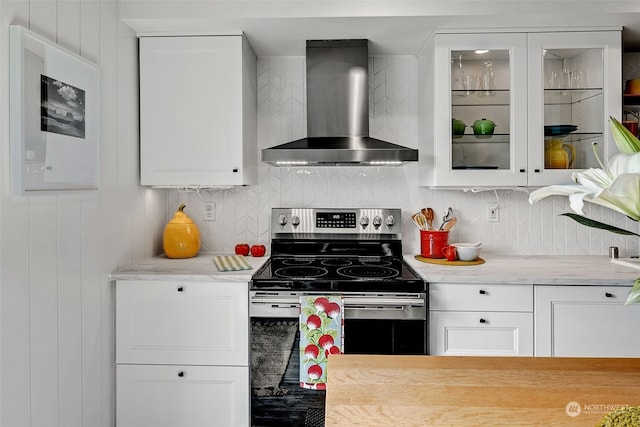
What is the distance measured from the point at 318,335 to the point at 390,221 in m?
1.00

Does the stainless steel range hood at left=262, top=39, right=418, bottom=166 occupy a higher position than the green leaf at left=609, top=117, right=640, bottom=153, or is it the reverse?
the stainless steel range hood at left=262, top=39, right=418, bottom=166

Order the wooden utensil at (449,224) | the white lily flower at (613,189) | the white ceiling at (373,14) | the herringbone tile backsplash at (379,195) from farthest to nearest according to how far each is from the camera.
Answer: the herringbone tile backsplash at (379,195)
the wooden utensil at (449,224)
the white ceiling at (373,14)
the white lily flower at (613,189)

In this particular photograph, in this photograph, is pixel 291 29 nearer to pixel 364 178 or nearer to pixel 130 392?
pixel 364 178

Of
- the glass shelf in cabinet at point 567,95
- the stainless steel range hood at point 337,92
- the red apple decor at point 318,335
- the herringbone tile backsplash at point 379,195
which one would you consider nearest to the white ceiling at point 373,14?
the stainless steel range hood at point 337,92

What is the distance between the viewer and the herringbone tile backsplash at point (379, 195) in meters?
2.98

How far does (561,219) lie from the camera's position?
9.75 ft

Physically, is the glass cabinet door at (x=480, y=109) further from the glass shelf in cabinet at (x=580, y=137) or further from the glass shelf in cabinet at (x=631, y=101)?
the glass shelf in cabinet at (x=631, y=101)

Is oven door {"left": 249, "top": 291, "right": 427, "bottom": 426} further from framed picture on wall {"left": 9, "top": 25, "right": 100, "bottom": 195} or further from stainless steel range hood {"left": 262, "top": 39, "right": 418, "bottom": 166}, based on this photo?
framed picture on wall {"left": 9, "top": 25, "right": 100, "bottom": 195}

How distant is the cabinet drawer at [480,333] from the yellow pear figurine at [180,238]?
53.7 inches

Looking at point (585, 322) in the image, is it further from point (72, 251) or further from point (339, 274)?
point (72, 251)

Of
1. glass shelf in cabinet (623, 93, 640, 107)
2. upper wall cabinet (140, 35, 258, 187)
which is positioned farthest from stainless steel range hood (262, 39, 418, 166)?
glass shelf in cabinet (623, 93, 640, 107)

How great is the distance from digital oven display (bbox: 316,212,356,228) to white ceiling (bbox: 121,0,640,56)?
3.46ft

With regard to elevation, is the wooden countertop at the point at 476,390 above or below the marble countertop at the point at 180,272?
below

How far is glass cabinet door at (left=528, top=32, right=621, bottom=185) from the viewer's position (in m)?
2.57
